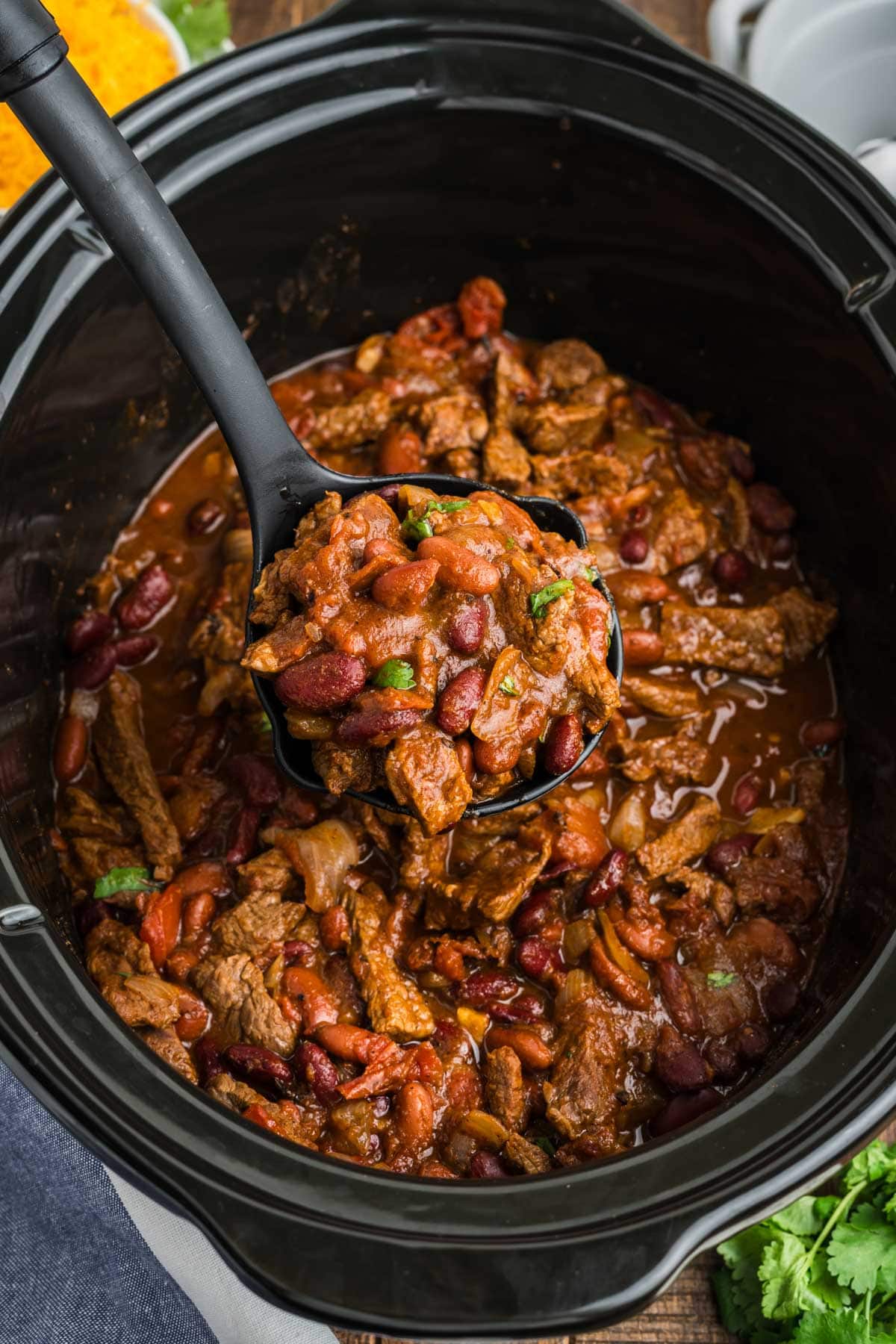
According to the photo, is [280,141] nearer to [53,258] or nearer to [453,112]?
[453,112]

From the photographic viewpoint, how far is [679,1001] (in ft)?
11.9

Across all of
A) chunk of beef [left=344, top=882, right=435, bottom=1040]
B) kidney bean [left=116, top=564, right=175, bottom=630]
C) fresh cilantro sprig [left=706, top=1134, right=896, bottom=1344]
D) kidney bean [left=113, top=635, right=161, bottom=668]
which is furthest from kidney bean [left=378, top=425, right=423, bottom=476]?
fresh cilantro sprig [left=706, top=1134, right=896, bottom=1344]

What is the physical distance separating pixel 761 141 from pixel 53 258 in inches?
85.9

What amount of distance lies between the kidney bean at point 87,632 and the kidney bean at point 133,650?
0.06 metres

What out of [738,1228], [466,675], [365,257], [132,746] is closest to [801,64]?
[365,257]

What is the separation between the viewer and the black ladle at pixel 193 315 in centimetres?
288

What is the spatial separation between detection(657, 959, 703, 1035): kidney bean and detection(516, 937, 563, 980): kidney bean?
322 mm

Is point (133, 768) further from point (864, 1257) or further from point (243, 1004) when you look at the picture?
point (864, 1257)

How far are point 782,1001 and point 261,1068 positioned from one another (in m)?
1.56

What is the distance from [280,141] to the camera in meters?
3.89

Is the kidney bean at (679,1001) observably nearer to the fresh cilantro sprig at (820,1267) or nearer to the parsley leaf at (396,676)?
the fresh cilantro sprig at (820,1267)

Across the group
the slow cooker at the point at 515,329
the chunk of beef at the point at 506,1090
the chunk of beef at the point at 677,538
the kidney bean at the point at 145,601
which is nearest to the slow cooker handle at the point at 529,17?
the slow cooker at the point at 515,329

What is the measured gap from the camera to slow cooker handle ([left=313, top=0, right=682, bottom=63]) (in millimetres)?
3754

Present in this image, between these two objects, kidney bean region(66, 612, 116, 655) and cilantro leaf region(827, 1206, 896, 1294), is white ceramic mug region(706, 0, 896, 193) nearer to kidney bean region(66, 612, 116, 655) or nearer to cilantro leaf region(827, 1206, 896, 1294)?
kidney bean region(66, 612, 116, 655)
